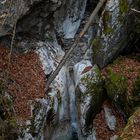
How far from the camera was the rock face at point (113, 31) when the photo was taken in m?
9.76

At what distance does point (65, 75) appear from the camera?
10.5 meters

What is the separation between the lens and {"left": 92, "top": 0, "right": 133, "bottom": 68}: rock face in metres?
9.76

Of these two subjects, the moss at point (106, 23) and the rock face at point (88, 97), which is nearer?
the rock face at point (88, 97)

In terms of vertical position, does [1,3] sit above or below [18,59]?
above

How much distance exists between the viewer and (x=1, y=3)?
8.71 metres

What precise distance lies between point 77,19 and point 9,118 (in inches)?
191

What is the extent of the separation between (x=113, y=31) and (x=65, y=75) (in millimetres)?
1947

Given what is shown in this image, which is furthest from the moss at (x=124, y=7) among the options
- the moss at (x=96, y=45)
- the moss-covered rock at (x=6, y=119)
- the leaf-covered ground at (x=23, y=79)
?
the moss-covered rock at (x=6, y=119)

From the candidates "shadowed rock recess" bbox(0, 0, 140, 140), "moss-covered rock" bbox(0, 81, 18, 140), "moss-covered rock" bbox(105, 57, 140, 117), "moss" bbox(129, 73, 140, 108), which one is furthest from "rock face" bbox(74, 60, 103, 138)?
"moss-covered rock" bbox(0, 81, 18, 140)

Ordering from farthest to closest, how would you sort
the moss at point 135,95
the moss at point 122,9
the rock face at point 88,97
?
the moss at point 122,9, the rock face at point 88,97, the moss at point 135,95

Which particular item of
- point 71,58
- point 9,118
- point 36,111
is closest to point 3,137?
point 9,118

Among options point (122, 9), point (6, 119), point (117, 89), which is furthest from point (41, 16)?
point (6, 119)

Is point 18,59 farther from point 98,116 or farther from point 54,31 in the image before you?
point 98,116

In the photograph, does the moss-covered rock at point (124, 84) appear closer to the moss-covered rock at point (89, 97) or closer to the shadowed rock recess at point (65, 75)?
the shadowed rock recess at point (65, 75)
